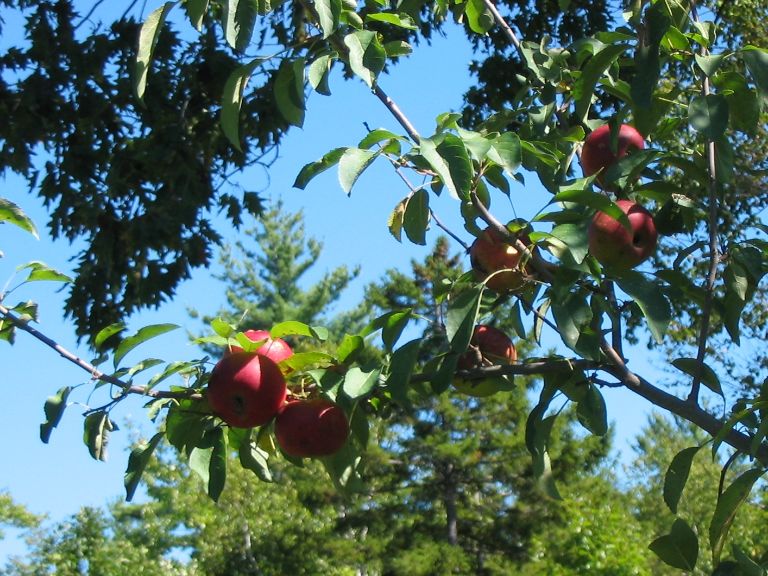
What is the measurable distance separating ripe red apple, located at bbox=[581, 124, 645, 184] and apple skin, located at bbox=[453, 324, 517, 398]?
0.35 meters

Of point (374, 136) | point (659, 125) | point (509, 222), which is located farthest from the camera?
point (659, 125)

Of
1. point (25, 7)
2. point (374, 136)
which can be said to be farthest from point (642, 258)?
point (25, 7)

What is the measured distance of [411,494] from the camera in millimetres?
14148

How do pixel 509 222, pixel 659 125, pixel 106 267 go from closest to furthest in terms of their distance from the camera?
pixel 509 222 < pixel 659 125 < pixel 106 267

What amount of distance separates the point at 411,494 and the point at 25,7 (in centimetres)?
964

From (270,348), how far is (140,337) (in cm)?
23

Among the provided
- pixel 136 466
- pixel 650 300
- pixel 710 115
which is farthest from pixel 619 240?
pixel 136 466

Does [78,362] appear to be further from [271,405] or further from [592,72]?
[592,72]

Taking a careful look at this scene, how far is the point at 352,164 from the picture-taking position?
5.25 feet

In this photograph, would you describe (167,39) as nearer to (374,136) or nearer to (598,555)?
(374,136)

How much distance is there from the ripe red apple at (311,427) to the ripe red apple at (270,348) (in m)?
0.09

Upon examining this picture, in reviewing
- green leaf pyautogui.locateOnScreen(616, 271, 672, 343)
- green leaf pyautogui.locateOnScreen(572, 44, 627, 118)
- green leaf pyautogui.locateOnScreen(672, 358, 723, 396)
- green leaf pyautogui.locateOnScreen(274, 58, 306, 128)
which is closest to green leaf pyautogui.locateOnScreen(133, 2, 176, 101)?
green leaf pyautogui.locateOnScreen(274, 58, 306, 128)

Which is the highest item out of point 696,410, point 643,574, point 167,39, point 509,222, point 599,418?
point 167,39

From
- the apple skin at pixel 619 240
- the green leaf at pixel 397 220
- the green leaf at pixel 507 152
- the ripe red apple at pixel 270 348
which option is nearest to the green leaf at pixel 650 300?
the apple skin at pixel 619 240
